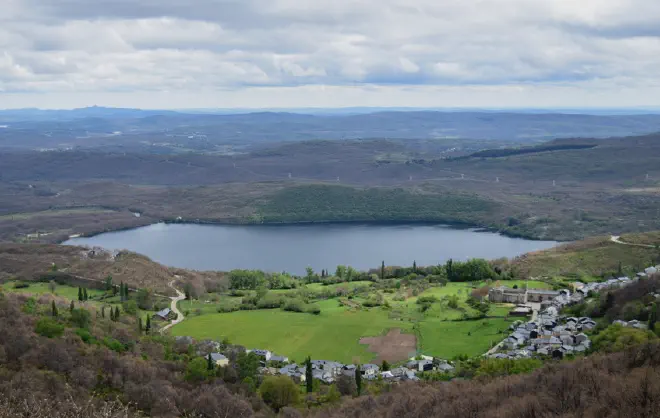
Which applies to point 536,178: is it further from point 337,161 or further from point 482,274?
point 482,274

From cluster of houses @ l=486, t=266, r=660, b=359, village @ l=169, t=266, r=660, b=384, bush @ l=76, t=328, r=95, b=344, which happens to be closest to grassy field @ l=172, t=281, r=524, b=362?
village @ l=169, t=266, r=660, b=384

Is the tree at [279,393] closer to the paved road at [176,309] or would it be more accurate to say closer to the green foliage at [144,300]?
the paved road at [176,309]

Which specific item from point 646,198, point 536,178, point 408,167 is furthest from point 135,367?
point 408,167

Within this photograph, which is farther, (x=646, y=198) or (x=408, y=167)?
(x=408, y=167)

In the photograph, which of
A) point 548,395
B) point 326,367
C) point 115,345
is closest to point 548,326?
point 326,367

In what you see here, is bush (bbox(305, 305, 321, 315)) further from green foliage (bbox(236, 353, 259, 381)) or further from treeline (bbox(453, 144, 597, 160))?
treeline (bbox(453, 144, 597, 160))
